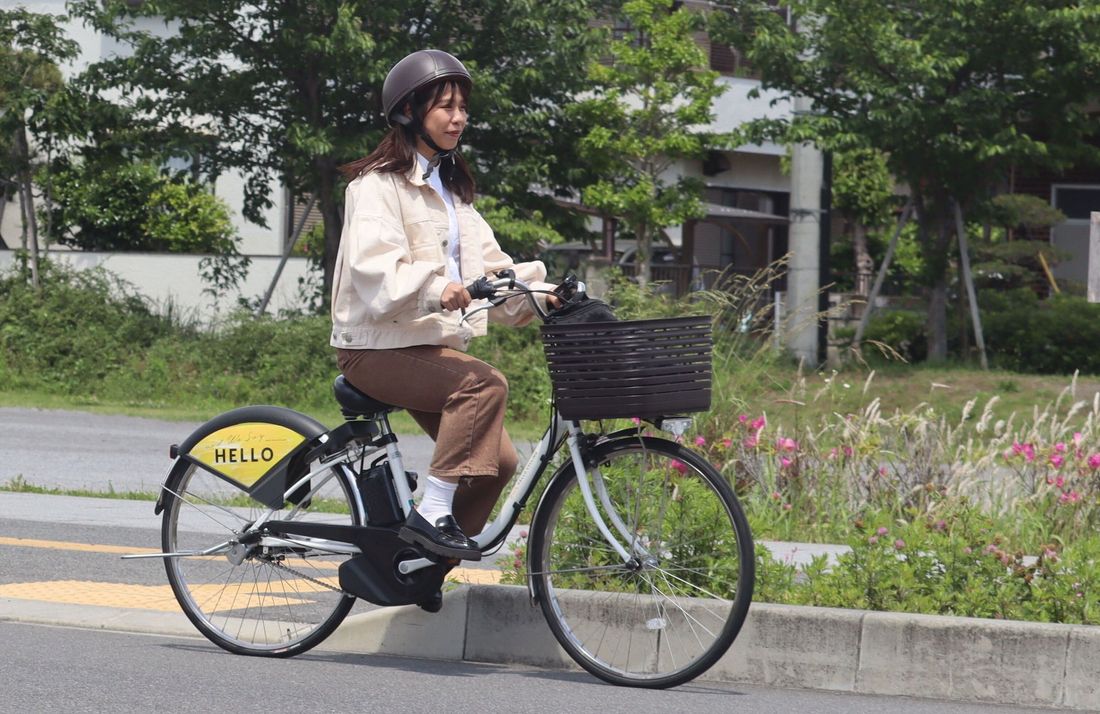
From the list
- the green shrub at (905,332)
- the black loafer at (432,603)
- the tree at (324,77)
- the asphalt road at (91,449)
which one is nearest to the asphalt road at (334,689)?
the black loafer at (432,603)

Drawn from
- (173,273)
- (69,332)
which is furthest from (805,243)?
(173,273)

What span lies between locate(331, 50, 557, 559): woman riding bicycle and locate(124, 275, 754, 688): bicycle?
15 cm

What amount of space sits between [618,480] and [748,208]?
33887 mm

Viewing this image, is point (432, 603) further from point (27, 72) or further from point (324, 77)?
point (27, 72)

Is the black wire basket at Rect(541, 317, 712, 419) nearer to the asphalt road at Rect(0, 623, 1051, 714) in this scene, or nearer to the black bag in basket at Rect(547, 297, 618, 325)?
the black bag in basket at Rect(547, 297, 618, 325)

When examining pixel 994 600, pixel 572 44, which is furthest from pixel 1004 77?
pixel 994 600

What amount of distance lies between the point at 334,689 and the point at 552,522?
34.3 inches

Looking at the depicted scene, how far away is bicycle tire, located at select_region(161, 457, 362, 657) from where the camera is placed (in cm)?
571

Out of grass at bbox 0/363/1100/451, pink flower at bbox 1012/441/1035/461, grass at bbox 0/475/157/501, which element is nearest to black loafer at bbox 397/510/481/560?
pink flower at bbox 1012/441/1035/461

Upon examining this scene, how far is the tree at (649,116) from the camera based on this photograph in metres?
22.3

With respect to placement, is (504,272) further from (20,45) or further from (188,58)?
(20,45)

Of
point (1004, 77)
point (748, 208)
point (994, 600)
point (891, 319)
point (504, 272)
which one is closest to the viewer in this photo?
point (504, 272)

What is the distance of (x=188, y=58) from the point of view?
834 inches

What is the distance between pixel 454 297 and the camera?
4980 mm
